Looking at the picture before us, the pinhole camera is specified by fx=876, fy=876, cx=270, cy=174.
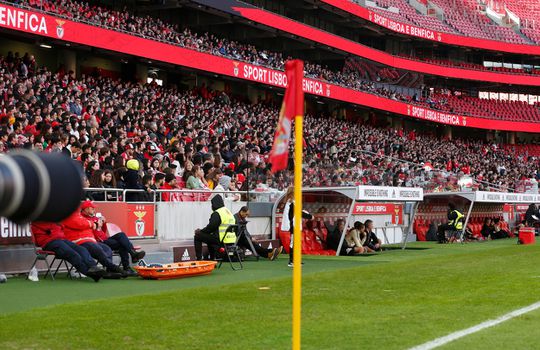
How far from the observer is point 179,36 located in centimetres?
3972

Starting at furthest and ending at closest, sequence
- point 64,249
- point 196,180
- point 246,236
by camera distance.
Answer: point 196,180 → point 246,236 → point 64,249

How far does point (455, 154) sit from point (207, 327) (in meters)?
52.5

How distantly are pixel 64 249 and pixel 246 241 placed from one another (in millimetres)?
6609

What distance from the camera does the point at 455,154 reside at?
59.7 m

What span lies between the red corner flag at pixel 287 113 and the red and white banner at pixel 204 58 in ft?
56.9

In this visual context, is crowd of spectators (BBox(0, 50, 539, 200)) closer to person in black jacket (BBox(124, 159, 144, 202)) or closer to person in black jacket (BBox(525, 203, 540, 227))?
person in black jacket (BBox(124, 159, 144, 202))

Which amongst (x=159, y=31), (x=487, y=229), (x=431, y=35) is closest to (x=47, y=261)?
(x=487, y=229)

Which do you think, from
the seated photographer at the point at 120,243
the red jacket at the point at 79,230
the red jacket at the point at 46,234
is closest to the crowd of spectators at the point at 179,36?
the seated photographer at the point at 120,243

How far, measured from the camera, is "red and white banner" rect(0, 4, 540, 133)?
29906 mm

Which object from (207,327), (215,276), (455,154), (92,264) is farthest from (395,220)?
(455,154)

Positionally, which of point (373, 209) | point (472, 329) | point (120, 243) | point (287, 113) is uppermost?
point (287, 113)

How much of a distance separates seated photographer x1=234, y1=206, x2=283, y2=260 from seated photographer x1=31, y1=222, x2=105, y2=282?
15.1ft

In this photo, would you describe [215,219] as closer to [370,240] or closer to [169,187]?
[169,187]

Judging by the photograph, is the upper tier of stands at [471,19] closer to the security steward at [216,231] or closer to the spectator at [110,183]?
the security steward at [216,231]
